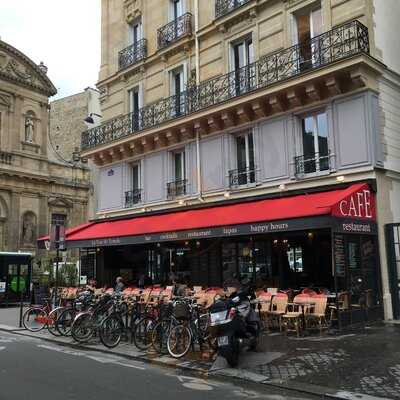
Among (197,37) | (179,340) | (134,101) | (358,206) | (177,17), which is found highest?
(177,17)

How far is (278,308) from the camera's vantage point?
11914mm

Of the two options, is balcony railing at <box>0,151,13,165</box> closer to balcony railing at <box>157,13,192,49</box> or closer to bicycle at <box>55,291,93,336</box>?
balcony railing at <box>157,13,192,49</box>

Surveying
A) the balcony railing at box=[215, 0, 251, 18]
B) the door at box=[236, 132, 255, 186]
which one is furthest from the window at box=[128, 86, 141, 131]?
the door at box=[236, 132, 255, 186]

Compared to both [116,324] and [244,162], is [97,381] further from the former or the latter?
[244,162]

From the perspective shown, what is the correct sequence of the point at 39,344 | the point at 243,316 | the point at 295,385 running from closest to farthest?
1. the point at 295,385
2. the point at 243,316
3. the point at 39,344

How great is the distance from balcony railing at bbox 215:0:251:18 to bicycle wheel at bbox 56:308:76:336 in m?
9.95

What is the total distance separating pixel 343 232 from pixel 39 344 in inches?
275

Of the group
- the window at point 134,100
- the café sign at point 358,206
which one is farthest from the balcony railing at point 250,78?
the café sign at point 358,206

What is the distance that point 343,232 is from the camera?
1169cm

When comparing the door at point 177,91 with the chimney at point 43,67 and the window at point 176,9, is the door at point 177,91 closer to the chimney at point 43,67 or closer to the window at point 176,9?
the window at point 176,9

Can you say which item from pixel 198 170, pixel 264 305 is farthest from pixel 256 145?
pixel 264 305

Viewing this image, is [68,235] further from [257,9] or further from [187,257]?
[257,9]

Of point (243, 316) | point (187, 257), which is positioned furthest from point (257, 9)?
point (243, 316)

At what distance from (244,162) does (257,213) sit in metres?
2.85
